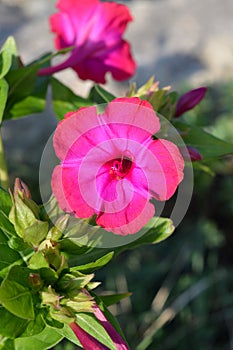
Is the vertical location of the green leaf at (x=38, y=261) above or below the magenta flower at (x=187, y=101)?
below

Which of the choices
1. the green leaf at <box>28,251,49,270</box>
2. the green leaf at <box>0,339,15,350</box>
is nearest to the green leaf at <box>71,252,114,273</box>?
the green leaf at <box>28,251,49,270</box>

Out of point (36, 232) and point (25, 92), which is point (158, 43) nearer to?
point (25, 92)

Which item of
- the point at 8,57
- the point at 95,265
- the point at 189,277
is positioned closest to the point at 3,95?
the point at 8,57

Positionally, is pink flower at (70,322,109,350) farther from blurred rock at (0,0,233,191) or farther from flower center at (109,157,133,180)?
blurred rock at (0,0,233,191)

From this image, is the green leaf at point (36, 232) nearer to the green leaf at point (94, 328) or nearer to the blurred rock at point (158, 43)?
the green leaf at point (94, 328)

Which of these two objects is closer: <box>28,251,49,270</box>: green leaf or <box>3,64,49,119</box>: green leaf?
<box>28,251,49,270</box>: green leaf

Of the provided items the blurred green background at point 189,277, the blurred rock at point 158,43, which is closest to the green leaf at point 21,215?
the blurred green background at point 189,277

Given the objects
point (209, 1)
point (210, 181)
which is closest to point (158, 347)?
point (210, 181)
